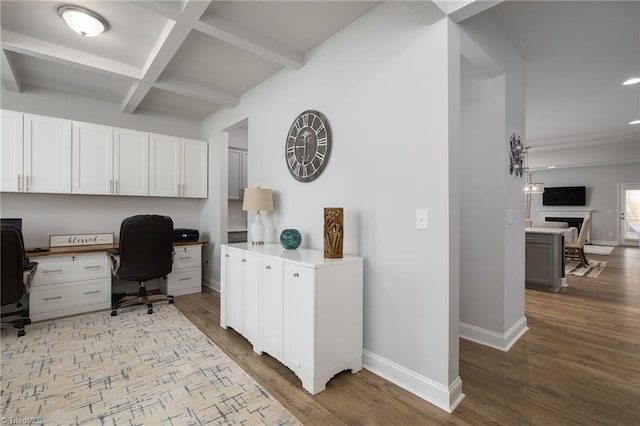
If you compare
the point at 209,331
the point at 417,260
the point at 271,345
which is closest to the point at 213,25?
the point at 417,260

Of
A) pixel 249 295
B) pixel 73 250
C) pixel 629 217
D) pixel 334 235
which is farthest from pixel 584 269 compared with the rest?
pixel 73 250

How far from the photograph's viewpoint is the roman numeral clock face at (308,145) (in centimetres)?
256

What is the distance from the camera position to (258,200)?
2.94 meters

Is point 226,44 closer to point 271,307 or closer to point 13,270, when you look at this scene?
point 271,307

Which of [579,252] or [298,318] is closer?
[298,318]

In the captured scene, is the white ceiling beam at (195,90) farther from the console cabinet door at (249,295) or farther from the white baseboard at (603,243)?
the white baseboard at (603,243)

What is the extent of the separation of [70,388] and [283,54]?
2.99m

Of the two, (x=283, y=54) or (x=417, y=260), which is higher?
(x=283, y=54)

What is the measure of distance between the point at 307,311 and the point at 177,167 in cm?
337

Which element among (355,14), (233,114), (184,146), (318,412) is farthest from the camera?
(184,146)

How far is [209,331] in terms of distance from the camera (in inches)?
113

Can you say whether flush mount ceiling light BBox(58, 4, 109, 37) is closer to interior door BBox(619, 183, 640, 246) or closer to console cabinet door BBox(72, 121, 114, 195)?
console cabinet door BBox(72, 121, 114, 195)

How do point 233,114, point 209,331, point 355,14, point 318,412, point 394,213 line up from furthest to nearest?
point 233,114 < point 209,331 < point 355,14 < point 394,213 < point 318,412

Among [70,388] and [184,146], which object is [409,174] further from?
[184,146]
